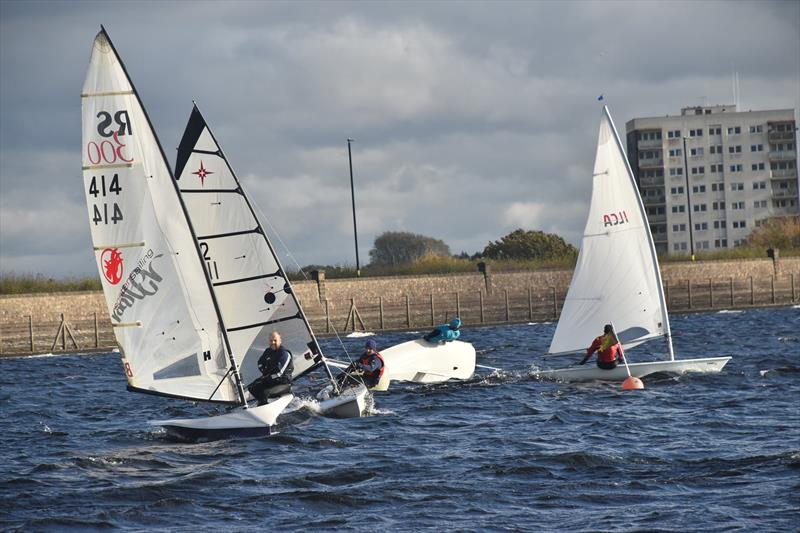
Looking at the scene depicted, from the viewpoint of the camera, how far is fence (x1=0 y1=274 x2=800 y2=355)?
5403 centimetres

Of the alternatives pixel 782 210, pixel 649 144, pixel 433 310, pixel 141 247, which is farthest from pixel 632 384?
pixel 782 210

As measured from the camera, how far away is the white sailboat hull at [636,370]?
24.6 metres

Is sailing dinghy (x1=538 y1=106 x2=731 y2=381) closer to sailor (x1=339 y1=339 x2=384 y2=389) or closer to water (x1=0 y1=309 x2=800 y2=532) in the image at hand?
water (x1=0 y1=309 x2=800 y2=532)

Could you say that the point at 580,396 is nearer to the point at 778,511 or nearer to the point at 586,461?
the point at 586,461

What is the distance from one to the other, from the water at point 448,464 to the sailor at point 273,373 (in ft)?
2.29

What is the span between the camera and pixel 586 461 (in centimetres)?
1543

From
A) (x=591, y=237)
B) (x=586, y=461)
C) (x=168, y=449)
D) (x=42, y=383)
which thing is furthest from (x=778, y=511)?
(x=42, y=383)

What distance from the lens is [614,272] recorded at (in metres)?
26.0

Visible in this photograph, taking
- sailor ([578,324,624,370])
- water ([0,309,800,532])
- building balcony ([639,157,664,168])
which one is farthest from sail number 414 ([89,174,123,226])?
building balcony ([639,157,664,168])

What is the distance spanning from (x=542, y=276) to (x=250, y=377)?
4874cm

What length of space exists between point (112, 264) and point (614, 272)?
12673 millimetres

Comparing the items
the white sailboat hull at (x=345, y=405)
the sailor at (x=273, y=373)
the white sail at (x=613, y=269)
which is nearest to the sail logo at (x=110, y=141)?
the sailor at (x=273, y=373)

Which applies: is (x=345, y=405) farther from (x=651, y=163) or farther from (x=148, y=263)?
(x=651, y=163)

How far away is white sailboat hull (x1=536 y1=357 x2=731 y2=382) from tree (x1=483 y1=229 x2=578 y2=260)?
2505 inches
